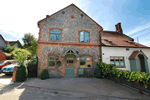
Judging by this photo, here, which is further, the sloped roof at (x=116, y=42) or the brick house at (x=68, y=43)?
the sloped roof at (x=116, y=42)

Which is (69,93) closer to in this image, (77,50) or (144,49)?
(77,50)

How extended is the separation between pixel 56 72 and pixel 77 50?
3881 millimetres

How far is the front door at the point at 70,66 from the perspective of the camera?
9391 millimetres

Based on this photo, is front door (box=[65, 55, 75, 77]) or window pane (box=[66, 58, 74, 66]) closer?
front door (box=[65, 55, 75, 77])

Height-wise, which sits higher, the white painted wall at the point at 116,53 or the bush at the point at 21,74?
the white painted wall at the point at 116,53

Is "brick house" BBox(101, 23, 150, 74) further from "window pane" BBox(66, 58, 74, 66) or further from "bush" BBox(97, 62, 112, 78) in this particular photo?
"window pane" BBox(66, 58, 74, 66)

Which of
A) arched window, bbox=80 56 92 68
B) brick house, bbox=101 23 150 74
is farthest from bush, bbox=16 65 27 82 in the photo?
brick house, bbox=101 23 150 74

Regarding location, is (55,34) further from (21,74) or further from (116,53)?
(116,53)

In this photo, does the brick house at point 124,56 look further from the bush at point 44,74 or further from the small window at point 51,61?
the bush at point 44,74

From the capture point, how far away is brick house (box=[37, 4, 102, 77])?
914cm

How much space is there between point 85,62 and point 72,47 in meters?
2.70

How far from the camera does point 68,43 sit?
9.65 meters

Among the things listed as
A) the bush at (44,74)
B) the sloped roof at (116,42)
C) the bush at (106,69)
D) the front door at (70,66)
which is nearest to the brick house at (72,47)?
the front door at (70,66)

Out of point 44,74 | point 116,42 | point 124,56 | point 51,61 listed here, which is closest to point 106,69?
point 124,56
